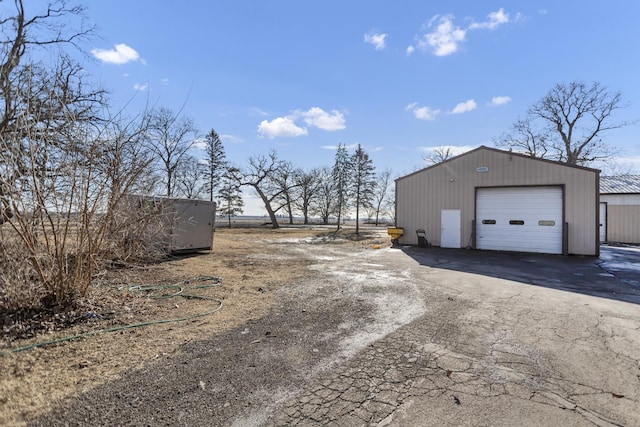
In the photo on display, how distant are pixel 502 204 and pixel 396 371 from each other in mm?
12993

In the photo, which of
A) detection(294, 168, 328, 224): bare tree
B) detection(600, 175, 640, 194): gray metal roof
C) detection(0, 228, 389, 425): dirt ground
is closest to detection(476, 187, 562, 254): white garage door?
detection(600, 175, 640, 194): gray metal roof

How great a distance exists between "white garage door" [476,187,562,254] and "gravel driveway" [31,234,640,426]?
8.64m

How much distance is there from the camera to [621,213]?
717 inches

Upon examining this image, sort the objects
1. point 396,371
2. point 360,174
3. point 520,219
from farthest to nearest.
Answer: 1. point 360,174
2. point 520,219
3. point 396,371

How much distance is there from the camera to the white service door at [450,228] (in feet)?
47.9

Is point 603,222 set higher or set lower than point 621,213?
lower

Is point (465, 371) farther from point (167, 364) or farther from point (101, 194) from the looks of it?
point (101, 194)

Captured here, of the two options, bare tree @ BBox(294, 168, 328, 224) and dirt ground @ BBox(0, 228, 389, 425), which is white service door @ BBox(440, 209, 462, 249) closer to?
dirt ground @ BBox(0, 228, 389, 425)

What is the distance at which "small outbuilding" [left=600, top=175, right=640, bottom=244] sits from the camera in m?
17.9

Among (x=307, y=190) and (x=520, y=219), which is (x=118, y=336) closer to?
(x=520, y=219)

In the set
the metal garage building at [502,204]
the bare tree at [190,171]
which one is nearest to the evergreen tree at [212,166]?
the bare tree at [190,171]

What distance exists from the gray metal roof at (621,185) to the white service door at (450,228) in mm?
10983

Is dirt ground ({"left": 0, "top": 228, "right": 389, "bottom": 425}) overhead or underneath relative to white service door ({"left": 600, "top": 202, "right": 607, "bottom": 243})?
underneath

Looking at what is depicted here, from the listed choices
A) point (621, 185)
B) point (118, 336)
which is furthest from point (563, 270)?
point (621, 185)
